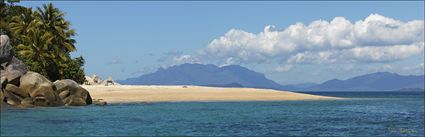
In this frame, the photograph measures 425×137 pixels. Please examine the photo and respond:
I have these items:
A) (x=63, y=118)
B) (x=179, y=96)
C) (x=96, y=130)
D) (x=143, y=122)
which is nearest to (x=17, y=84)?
(x=63, y=118)

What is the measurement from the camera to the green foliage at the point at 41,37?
77.2 m

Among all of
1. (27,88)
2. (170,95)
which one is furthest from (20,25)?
(170,95)

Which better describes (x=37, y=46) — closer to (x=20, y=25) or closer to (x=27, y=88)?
(x=20, y=25)

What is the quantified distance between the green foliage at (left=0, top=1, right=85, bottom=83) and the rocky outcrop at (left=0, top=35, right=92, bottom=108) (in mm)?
14042

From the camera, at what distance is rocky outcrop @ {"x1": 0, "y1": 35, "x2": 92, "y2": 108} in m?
56.8

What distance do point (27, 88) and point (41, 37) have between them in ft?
66.1

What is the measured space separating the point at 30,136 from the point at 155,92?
219ft

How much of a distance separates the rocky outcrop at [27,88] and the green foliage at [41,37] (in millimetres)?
14042

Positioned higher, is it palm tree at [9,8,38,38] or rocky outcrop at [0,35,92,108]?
palm tree at [9,8,38,38]

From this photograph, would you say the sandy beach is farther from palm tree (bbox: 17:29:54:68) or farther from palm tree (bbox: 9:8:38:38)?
palm tree (bbox: 9:8:38:38)

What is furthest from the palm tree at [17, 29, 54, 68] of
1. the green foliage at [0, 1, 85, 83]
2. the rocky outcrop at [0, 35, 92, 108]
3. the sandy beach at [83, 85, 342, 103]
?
the rocky outcrop at [0, 35, 92, 108]

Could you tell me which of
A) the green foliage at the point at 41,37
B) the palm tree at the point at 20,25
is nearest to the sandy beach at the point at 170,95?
the green foliage at the point at 41,37

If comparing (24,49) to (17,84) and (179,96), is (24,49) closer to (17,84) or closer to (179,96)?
(17,84)

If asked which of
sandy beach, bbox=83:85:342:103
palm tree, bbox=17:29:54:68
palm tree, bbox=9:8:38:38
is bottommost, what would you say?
sandy beach, bbox=83:85:342:103
